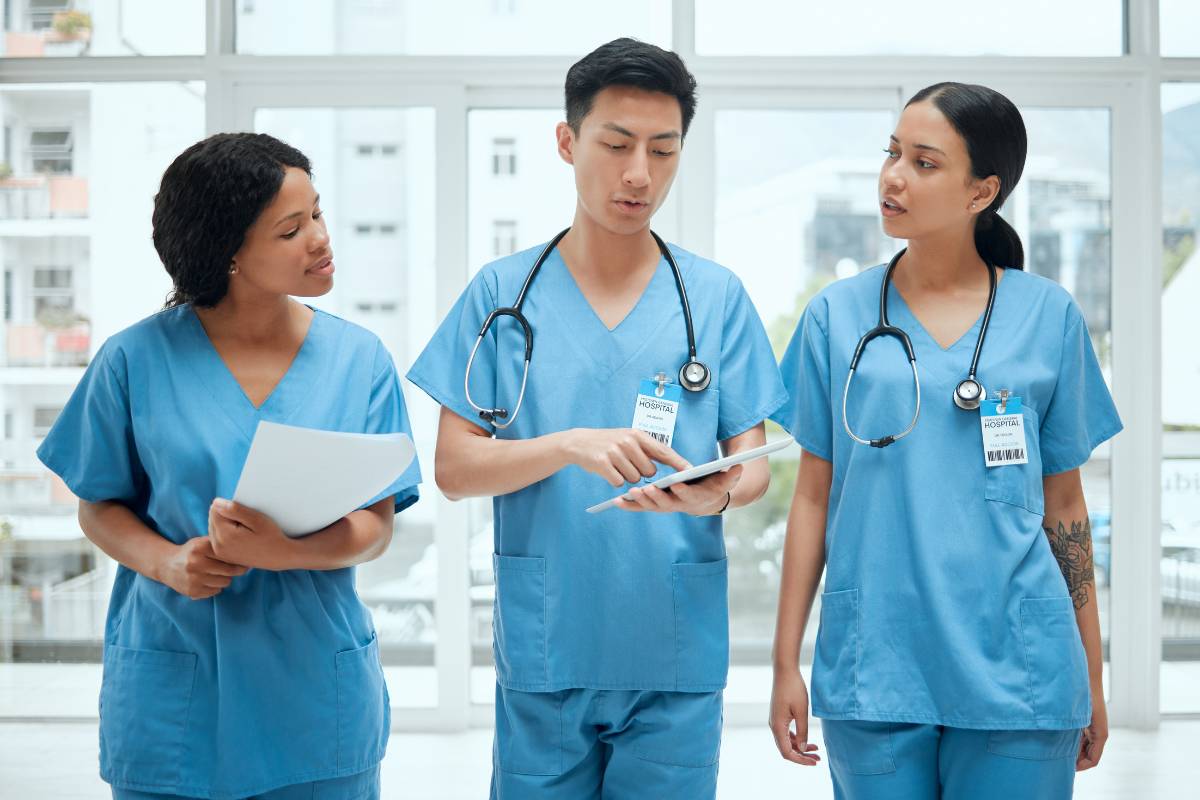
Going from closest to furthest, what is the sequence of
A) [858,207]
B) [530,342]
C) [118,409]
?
[118,409] → [530,342] → [858,207]

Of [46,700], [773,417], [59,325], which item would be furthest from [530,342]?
[46,700]

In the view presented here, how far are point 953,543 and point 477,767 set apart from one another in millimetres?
2146

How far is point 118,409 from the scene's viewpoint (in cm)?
134

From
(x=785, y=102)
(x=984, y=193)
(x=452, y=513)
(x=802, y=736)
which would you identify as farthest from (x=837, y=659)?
(x=785, y=102)

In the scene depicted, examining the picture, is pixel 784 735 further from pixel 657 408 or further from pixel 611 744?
pixel 657 408

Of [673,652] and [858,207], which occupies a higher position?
[858,207]

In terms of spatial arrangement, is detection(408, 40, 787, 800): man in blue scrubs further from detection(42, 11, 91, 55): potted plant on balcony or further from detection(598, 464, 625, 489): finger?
detection(42, 11, 91, 55): potted plant on balcony

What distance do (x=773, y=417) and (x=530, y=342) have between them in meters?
0.39

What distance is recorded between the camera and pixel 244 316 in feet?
4.64

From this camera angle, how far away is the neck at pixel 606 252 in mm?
1503

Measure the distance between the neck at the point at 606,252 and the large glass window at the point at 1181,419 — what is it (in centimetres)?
281

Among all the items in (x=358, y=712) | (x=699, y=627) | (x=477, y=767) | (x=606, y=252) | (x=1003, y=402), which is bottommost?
(x=477, y=767)

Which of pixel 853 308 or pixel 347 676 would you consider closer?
pixel 347 676

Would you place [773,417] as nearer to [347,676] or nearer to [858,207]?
[347,676]
